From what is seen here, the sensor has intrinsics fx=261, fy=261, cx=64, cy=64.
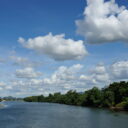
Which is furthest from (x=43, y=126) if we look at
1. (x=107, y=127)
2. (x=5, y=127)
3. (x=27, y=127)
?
(x=107, y=127)

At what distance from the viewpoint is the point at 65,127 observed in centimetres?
6619

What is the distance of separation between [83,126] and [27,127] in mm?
14568

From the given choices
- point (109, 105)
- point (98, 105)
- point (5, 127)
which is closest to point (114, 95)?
point (109, 105)

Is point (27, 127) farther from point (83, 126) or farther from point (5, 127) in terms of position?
point (83, 126)

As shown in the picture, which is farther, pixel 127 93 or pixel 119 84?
pixel 119 84

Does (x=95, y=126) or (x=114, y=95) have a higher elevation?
(x=114, y=95)

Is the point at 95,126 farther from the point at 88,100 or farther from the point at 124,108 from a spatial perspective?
the point at 88,100

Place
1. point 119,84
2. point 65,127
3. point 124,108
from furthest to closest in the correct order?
point 119,84, point 124,108, point 65,127

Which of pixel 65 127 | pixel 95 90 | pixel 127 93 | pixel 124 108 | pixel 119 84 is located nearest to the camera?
pixel 65 127

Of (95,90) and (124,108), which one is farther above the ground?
(95,90)

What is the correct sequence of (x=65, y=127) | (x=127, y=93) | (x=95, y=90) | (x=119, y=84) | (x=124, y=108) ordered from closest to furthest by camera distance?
(x=65, y=127)
(x=124, y=108)
(x=127, y=93)
(x=119, y=84)
(x=95, y=90)

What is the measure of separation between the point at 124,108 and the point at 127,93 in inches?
538

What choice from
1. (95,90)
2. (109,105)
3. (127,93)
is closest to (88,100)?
(95,90)

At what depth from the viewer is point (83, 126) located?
68625 mm
